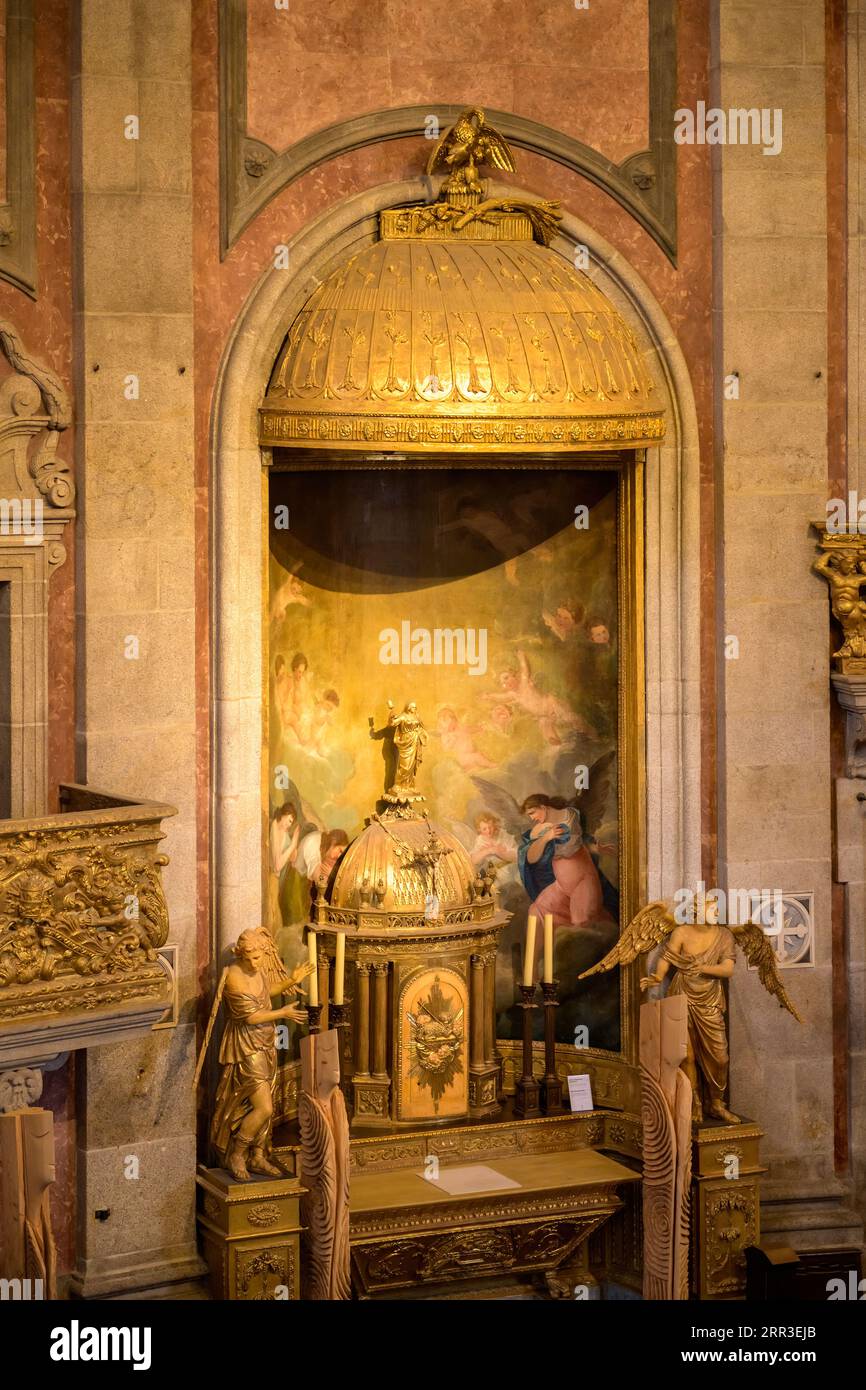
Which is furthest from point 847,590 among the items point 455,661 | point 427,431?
point 427,431

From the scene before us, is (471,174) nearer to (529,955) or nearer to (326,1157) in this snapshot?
(529,955)

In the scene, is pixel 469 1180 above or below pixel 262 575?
below

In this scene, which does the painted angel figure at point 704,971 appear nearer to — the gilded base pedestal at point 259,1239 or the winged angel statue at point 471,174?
the gilded base pedestal at point 259,1239

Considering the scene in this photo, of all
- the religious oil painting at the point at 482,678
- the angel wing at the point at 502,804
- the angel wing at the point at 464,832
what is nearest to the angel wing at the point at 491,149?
the religious oil painting at the point at 482,678

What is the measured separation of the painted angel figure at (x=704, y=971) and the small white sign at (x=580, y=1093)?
72cm

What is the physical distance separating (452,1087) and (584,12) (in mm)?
6068

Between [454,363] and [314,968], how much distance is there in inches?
132

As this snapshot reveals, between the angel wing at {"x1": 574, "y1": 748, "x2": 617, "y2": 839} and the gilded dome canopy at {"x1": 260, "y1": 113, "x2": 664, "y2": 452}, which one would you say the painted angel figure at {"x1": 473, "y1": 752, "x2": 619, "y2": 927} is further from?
the gilded dome canopy at {"x1": 260, "y1": 113, "x2": 664, "y2": 452}

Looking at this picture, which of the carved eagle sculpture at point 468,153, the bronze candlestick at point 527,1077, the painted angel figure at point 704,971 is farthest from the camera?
the bronze candlestick at point 527,1077

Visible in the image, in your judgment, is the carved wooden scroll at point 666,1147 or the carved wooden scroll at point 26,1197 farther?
the carved wooden scroll at point 666,1147

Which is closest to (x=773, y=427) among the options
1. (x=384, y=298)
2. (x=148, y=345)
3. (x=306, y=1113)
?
(x=384, y=298)

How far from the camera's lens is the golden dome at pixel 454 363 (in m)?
12.9

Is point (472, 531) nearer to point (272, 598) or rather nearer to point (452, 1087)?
point (272, 598)

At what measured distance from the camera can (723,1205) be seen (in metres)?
13.4
